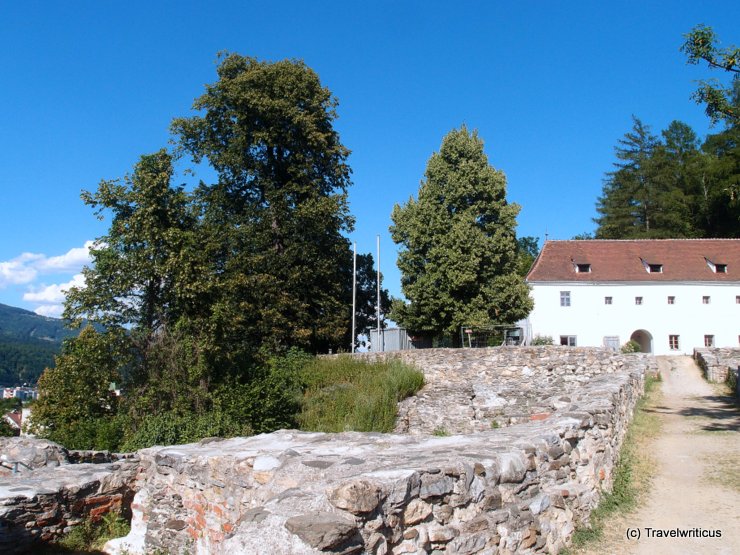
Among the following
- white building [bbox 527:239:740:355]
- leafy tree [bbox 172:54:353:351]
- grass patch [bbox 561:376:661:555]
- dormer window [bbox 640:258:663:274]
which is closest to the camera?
grass patch [bbox 561:376:661:555]

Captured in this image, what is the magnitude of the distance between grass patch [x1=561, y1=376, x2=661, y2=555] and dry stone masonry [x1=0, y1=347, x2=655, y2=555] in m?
0.17

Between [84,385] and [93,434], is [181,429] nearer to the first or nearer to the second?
[93,434]

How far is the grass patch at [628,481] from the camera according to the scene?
5570 millimetres

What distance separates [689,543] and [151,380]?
1231 centimetres

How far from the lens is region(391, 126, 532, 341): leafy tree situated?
26.4 metres

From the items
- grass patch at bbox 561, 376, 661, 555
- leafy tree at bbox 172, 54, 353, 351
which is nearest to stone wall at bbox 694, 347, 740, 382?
grass patch at bbox 561, 376, 661, 555

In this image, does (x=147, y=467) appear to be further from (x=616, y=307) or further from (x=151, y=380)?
(x=616, y=307)

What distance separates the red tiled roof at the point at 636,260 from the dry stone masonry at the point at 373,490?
3109cm

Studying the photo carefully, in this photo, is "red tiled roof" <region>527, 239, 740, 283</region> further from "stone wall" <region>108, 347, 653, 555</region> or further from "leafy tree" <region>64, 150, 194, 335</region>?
"stone wall" <region>108, 347, 653, 555</region>

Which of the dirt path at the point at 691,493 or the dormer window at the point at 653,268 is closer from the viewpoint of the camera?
the dirt path at the point at 691,493

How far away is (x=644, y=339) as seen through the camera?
126 feet

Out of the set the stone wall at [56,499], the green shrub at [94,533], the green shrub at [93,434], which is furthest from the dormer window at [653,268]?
the green shrub at [94,533]

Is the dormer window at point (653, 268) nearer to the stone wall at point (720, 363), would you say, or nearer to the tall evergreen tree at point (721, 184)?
the tall evergreen tree at point (721, 184)

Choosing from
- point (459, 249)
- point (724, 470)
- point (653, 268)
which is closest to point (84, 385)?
point (724, 470)
